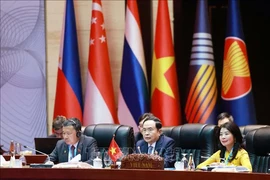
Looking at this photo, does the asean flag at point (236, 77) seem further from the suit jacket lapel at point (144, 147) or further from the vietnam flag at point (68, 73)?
the suit jacket lapel at point (144, 147)

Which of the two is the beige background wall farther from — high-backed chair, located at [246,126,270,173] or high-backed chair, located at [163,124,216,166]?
high-backed chair, located at [246,126,270,173]

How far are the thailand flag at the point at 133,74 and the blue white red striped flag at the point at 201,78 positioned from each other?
0.67 metres

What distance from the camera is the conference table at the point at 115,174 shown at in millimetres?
5402

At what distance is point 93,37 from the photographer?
11.9 m

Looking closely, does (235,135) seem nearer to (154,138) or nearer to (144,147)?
(154,138)

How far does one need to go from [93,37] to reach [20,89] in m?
1.38

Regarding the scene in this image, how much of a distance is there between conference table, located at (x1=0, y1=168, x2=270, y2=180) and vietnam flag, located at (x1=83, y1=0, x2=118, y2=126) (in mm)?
5983

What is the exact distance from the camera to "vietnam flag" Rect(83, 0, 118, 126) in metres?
11.8

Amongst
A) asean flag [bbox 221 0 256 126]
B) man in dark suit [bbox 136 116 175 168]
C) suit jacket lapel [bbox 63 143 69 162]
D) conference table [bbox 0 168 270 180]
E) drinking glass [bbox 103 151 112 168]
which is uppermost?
asean flag [bbox 221 0 256 126]

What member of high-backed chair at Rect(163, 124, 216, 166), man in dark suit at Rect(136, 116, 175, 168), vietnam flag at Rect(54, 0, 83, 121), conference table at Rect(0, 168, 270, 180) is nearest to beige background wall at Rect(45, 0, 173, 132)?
vietnam flag at Rect(54, 0, 83, 121)

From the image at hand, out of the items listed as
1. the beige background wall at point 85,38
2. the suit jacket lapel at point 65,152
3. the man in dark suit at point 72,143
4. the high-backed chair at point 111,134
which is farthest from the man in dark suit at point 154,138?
the beige background wall at point 85,38

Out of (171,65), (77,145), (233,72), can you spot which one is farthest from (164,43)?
(77,145)

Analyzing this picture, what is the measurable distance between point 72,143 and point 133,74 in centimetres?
354

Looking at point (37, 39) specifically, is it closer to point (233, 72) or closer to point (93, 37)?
point (93, 37)
